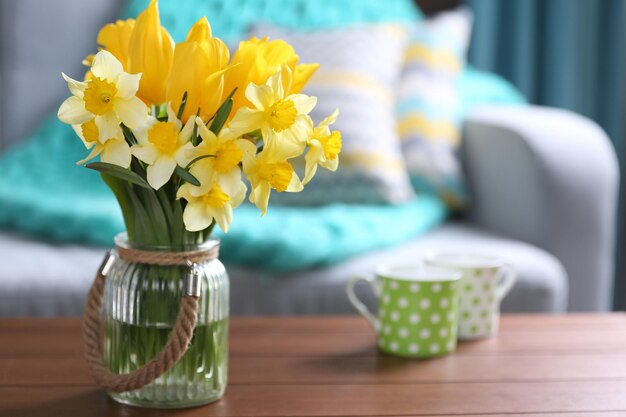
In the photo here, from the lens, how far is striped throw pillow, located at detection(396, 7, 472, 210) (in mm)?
1888

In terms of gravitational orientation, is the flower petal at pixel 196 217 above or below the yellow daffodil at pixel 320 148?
below

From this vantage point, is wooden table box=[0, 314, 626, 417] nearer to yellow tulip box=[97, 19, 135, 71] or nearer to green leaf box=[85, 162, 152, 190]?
green leaf box=[85, 162, 152, 190]

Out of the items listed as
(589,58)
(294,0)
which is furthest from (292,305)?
(589,58)

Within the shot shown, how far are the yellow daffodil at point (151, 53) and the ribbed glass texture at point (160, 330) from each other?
5.7 inches

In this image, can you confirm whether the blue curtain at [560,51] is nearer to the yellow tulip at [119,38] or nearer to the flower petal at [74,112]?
the yellow tulip at [119,38]

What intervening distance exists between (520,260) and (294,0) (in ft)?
2.92

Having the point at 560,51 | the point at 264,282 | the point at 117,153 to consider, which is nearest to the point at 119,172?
the point at 117,153

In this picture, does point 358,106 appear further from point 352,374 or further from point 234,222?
point 352,374

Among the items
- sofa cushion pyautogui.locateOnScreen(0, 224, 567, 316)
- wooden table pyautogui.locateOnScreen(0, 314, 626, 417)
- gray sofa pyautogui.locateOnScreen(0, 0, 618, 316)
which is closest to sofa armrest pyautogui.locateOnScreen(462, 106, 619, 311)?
gray sofa pyautogui.locateOnScreen(0, 0, 618, 316)

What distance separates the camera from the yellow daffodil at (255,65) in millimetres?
787

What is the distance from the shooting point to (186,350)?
790 mm

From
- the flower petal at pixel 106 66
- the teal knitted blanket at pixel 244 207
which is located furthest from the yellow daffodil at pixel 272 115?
the teal knitted blanket at pixel 244 207

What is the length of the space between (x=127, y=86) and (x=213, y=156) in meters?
0.09

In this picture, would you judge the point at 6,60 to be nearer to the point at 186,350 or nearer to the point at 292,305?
the point at 292,305
